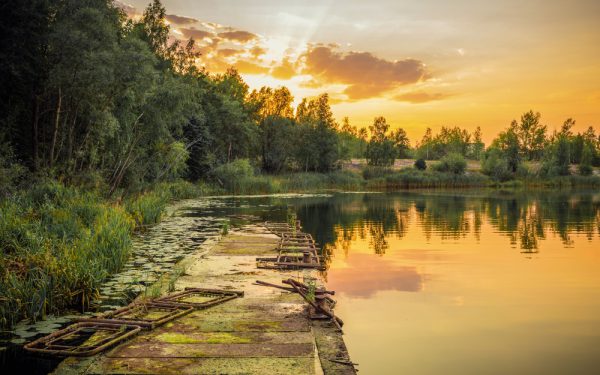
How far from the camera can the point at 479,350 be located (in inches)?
321

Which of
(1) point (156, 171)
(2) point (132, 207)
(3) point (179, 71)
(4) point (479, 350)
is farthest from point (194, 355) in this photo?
(3) point (179, 71)

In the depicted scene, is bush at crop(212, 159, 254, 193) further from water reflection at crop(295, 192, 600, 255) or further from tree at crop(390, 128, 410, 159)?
tree at crop(390, 128, 410, 159)

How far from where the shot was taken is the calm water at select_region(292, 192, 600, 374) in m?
7.91

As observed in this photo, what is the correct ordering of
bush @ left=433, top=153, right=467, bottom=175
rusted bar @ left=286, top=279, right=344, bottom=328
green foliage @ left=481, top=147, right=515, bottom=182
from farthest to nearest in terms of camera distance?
bush @ left=433, top=153, right=467, bottom=175 → green foliage @ left=481, top=147, right=515, bottom=182 → rusted bar @ left=286, top=279, right=344, bottom=328

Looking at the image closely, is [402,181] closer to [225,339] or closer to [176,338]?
[225,339]

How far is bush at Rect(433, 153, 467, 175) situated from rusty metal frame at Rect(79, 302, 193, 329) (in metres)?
82.8

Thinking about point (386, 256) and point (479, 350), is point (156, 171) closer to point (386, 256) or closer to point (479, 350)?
point (386, 256)

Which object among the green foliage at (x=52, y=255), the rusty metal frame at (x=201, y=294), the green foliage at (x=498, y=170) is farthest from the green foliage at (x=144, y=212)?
the green foliage at (x=498, y=170)

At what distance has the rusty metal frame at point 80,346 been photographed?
20.4ft

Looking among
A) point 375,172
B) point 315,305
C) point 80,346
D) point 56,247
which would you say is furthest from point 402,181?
point 80,346

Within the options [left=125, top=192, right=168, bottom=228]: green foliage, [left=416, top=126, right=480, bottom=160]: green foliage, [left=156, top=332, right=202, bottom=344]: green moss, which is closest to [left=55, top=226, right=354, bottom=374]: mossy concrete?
[left=156, top=332, right=202, bottom=344]: green moss

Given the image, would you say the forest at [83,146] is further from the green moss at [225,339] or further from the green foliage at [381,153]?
the green foliage at [381,153]

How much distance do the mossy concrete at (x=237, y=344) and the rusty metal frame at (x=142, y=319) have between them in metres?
0.11

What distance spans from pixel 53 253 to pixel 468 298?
9.42m
